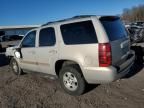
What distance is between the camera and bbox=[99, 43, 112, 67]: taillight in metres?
4.96

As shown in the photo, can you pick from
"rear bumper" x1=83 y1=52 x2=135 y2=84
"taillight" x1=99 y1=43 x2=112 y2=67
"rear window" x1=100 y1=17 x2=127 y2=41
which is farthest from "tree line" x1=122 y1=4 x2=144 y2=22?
"taillight" x1=99 y1=43 x2=112 y2=67

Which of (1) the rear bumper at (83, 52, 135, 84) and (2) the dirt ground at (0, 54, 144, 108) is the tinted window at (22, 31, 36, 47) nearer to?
(2) the dirt ground at (0, 54, 144, 108)

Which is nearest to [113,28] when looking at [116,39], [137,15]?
[116,39]

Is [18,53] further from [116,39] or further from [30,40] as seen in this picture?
[116,39]

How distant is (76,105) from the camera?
5.29 metres

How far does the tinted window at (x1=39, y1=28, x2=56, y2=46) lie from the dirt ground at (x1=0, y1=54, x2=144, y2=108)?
4.64ft

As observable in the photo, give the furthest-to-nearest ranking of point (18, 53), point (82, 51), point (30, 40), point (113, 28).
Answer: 1. point (18, 53)
2. point (30, 40)
3. point (113, 28)
4. point (82, 51)

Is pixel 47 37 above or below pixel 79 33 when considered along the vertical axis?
below

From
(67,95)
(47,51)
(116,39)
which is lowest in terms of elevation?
(67,95)

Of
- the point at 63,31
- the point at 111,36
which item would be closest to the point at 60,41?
the point at 63,31

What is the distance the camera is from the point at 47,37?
644 centimetres

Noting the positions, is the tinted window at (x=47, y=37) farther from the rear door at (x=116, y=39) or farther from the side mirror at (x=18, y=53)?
the rear door at (x=116, y=39)

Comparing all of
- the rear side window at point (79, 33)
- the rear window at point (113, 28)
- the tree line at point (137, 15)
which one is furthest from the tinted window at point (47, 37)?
the tree line at point (137, 15)

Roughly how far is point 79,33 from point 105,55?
0.93 m
